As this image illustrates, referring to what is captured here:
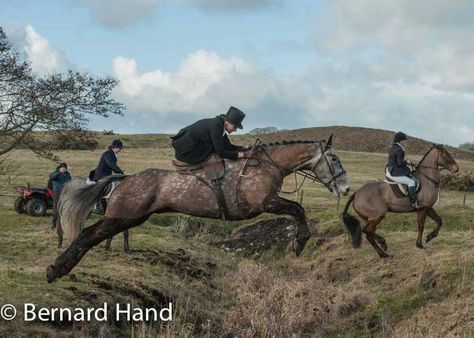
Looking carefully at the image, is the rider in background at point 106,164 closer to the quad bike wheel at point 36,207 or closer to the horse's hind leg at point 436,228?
the horse's hind leg at point 436,228

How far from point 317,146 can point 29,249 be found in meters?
8.95

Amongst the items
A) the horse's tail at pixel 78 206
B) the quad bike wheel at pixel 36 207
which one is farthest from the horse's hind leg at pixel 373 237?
the quad bike wheel at pixel 36 207

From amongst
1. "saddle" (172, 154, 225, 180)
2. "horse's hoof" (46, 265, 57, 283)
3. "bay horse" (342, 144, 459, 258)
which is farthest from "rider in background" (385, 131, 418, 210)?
"horse's hoof" (46, 265, 57, 283)

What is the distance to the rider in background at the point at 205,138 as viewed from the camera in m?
8.95

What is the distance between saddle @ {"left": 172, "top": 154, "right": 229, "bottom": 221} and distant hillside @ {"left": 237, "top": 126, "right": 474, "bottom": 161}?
180 ft

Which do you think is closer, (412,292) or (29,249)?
(412,292)

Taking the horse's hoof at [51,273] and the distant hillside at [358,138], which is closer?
the horse's hoof at [51,273]

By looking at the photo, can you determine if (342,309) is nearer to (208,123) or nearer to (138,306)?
(138,306)

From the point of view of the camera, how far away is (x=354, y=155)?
194 ft

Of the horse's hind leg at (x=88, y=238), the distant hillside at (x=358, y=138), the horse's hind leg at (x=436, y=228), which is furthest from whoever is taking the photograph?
the distant hillside at (x=358, y=138)

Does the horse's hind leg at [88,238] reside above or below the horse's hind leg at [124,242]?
above

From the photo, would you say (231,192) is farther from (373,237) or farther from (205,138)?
(373,237)

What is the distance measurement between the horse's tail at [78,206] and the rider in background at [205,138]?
145 centimetres

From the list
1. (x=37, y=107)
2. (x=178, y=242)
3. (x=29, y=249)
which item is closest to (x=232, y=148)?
(x=29, y=249)
